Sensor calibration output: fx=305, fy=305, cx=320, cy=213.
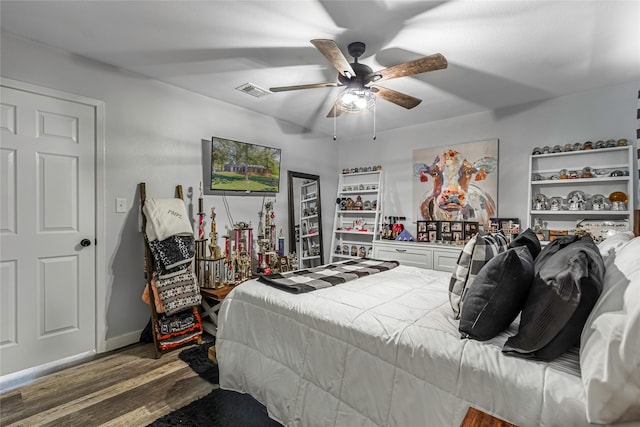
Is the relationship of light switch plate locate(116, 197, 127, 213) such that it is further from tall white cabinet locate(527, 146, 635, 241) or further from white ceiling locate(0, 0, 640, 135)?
tall white cabinet locate(527, 146, 635, 241)

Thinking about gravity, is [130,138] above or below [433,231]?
above

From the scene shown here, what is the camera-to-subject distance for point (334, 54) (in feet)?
6.25

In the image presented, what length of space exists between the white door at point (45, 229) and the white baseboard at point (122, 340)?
13 centimetres

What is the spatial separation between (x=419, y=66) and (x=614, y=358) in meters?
1.83

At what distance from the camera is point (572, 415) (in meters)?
0.88

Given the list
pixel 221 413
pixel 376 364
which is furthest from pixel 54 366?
pixel 376 364

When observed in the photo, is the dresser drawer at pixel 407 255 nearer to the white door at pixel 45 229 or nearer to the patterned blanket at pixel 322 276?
the patterned blanket at pixel 322 276

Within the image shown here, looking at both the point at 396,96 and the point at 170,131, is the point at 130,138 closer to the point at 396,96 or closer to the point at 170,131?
the point at 170,131

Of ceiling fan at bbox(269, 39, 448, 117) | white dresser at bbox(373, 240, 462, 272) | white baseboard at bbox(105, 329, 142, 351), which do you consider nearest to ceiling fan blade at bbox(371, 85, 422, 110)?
ceiling fan at bbox(269, 39, 448, 117)

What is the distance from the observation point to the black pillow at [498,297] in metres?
1.18

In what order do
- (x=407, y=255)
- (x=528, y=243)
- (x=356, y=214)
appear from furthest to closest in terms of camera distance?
1. (x=356, y=214)
2. (x=407, y=255)
3. (x=528, y=243)

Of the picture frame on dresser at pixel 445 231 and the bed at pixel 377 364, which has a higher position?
the picture frame on dresser at pixel 445 231

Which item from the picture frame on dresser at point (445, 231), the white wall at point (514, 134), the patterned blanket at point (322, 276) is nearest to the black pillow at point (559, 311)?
the patterned blanket at point (322, 276)

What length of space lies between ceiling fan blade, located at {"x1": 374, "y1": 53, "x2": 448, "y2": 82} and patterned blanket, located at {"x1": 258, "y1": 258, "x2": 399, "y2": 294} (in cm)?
147
